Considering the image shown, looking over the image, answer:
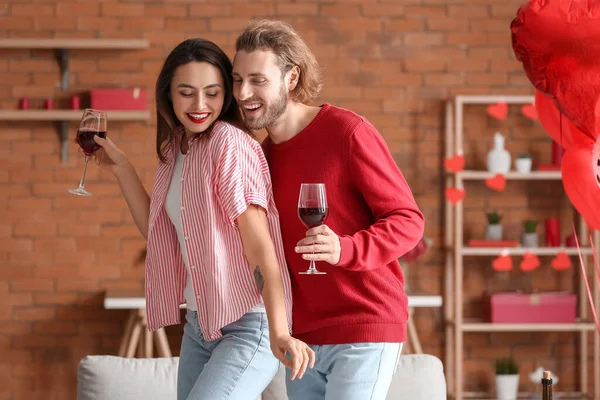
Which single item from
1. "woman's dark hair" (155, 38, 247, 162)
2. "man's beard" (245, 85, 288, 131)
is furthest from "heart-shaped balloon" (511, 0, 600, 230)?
"woman's dark hair" (155, 38, 247, 162)

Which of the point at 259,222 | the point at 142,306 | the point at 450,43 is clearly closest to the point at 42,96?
the point at 142,306

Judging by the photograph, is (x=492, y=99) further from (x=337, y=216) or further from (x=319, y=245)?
(x=319, y=245)

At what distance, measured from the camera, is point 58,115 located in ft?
15.4

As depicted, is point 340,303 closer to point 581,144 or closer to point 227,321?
point 227,321

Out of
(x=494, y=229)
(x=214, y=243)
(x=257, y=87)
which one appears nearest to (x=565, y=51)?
(x=257, y=87)

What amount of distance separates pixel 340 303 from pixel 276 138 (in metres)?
0.44

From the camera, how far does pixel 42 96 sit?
4875 mm

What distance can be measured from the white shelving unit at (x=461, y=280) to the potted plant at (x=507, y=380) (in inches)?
8.0

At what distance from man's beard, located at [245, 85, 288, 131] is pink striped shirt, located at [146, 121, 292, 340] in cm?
4

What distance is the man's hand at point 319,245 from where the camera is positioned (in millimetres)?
1812

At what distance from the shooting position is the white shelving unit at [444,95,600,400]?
4832mm

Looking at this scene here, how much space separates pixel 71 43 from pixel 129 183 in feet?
8.72

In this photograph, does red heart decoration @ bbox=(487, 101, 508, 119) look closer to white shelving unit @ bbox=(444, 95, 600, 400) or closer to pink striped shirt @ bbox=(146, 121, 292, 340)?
white shelving unit @ bbox=(444, 95, 600, 400)

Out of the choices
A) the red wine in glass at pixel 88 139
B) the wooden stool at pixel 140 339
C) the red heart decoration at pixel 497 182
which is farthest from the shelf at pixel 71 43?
the red wine in glass at pixel 88 139
